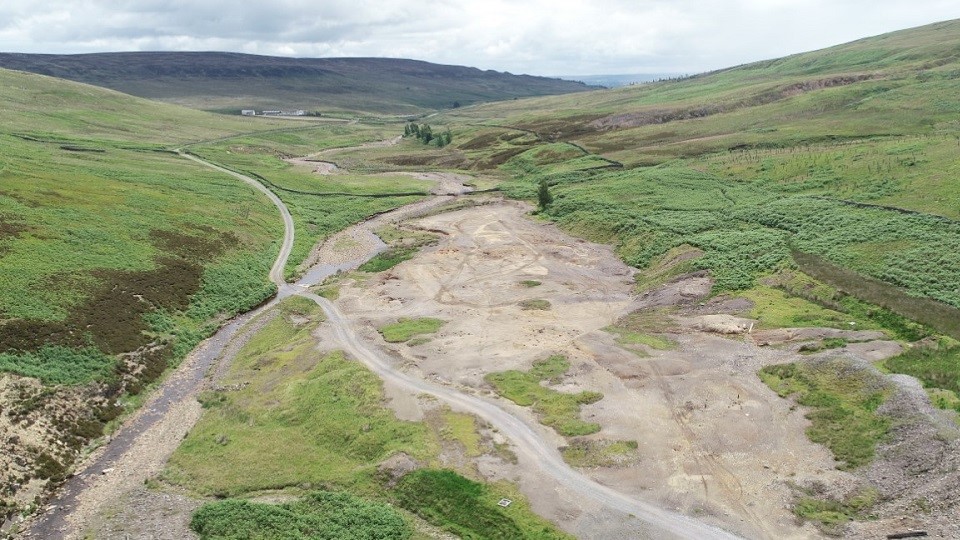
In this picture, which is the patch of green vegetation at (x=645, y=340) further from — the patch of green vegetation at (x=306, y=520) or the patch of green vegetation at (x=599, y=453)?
the patch of green vegetation at (x=306, y=520)

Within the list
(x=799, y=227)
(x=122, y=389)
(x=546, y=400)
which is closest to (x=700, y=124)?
(x=799, y=227)

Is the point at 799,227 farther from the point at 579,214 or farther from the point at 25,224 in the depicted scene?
the point at 25,224

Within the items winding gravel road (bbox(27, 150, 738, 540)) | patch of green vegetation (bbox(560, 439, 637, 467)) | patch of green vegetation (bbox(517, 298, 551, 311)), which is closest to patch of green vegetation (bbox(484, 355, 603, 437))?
patch of green vegetation (bbox(560, 439, 637, 467))

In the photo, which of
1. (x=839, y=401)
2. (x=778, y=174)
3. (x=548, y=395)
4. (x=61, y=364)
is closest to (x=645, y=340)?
(x=548, y=395)

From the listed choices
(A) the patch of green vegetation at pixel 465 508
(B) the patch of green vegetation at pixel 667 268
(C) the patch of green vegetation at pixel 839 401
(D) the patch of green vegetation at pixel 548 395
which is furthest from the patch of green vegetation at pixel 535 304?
(A) the patch of green vegetation at pixel 465 508

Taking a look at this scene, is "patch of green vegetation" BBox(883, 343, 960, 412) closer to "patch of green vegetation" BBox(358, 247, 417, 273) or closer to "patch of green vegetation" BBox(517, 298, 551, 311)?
"patch of green vegetation" BBox(517, 298, 551, 311)
